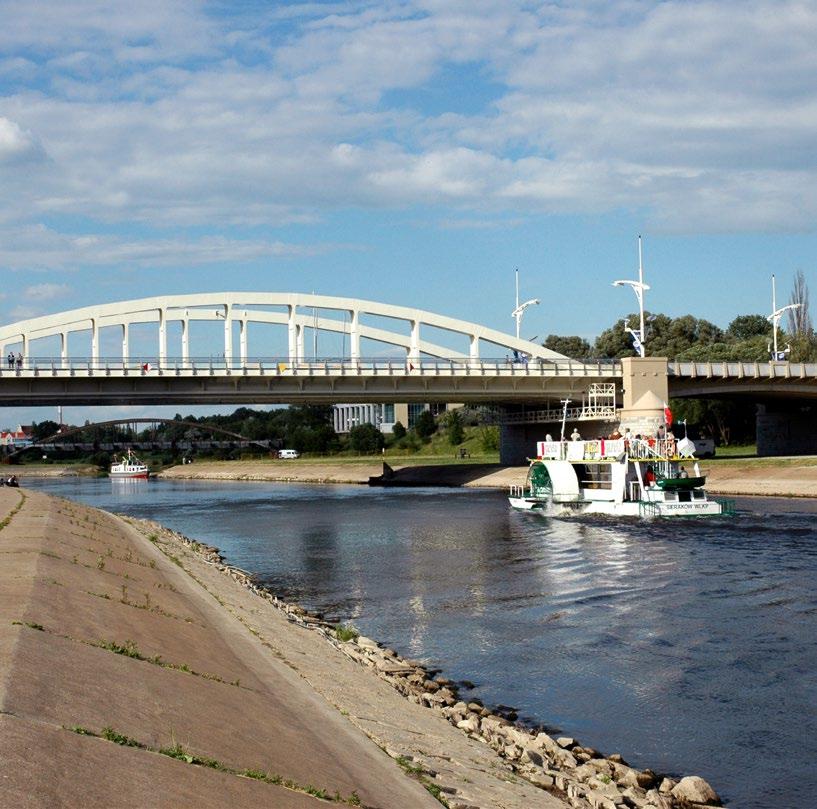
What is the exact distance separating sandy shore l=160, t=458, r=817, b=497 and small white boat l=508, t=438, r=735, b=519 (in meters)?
12.6

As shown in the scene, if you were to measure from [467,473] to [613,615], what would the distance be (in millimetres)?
72209

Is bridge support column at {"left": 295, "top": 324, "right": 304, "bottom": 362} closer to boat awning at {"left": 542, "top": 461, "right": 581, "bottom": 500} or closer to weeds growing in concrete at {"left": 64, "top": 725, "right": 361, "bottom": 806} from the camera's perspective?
boat awning at {"left": 542, "top": 461, "right": 581, "bottom": 500}

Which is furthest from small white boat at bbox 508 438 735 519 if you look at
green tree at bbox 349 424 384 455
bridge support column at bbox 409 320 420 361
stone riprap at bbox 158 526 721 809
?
green tree at bbox 349 424 384 455

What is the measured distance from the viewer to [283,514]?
68688 millimetres

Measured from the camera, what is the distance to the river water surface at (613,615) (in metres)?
17.2

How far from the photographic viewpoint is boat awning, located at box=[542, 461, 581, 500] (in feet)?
206

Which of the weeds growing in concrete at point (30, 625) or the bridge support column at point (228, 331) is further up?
the bridge support column at point (228, 331)

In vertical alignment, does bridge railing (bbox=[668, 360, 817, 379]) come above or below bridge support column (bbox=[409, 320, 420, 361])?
below

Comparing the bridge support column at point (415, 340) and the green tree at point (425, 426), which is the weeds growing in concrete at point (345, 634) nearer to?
the bridge support column at point (415, 340)

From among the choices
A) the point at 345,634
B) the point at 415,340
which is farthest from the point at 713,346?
the point at 345,634

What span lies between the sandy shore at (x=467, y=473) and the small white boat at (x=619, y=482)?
1258cm

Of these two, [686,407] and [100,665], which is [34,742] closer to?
[100,665]

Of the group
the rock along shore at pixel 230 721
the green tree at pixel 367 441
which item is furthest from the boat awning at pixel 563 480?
the green tree at pixel 367 441

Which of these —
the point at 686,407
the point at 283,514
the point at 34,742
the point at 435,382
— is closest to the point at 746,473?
the point at 435,382
